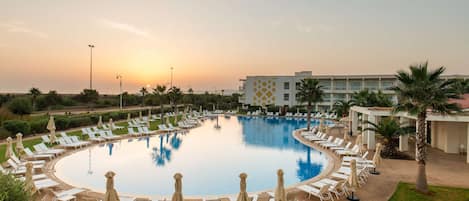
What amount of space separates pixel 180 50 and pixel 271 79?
924 inches

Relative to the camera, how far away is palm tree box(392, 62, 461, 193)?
27.8 feet

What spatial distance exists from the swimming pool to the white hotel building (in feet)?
83.2

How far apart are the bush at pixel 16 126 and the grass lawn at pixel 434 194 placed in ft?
68.6

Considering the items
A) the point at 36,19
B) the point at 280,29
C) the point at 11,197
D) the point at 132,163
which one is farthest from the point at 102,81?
the point at 11,197

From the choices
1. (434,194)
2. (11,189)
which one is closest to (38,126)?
(11,189)

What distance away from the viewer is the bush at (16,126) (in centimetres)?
1784

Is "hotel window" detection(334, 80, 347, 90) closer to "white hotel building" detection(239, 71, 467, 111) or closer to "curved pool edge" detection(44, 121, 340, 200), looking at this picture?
"white hotel building" detection(239, 71, 467, 111)

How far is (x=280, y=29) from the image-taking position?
2534 centimetres

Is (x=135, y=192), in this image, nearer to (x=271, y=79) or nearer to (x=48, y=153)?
(x=48, y=153)

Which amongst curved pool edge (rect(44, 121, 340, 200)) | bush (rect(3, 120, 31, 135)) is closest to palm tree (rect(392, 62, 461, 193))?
curved pool edge (rect(44, 121, 340, 200))

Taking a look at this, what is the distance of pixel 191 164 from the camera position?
46.6 ft

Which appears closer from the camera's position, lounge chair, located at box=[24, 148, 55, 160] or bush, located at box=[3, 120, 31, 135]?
lounge chair, located at box=[24, 148, 55, 160]

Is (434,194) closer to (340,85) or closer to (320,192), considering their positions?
(320,192)

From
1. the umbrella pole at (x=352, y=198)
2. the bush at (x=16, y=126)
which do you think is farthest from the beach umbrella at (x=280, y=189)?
the bush at (x=16, y=126)
